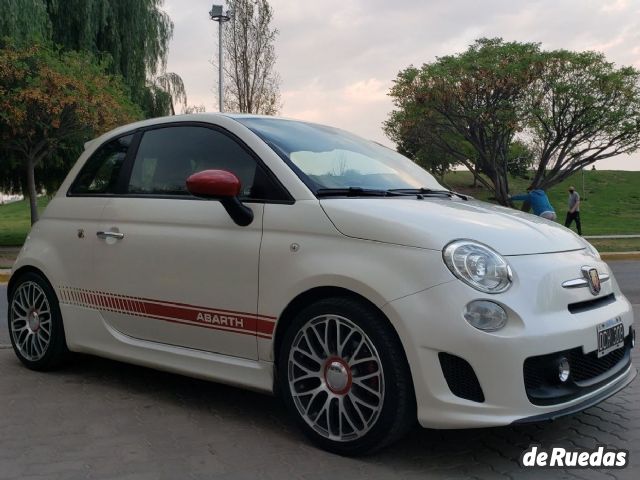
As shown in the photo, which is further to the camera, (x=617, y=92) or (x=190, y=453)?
(x=617, y=92)

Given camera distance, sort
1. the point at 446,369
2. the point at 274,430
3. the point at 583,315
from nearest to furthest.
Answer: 1. the point at 446,369
2. the point at 583,315
3. the point at 274,430

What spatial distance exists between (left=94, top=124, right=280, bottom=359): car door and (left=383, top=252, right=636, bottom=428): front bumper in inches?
36.8

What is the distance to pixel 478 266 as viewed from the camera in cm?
316

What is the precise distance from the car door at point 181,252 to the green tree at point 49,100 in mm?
12960

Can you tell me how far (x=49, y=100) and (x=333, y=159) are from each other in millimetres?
13960

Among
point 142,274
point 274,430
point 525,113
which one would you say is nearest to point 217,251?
point 142,274

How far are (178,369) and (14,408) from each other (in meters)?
1.04

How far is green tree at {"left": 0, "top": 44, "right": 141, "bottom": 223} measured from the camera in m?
16.4

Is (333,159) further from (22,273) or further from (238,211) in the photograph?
(22,273)

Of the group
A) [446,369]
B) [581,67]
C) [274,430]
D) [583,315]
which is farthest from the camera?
[581,67]

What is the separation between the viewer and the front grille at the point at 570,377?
310 centimetres

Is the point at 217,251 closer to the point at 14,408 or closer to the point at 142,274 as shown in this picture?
the point at 142,274

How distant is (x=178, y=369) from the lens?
4.10 m

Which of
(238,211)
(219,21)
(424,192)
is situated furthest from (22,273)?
(219,21)
